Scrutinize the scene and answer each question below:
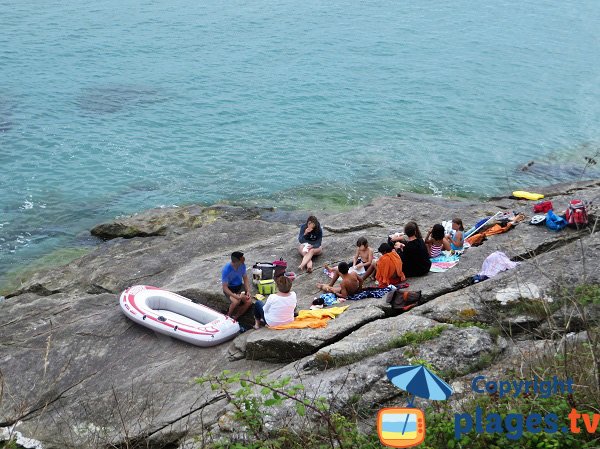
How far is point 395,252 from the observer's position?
45.2ft

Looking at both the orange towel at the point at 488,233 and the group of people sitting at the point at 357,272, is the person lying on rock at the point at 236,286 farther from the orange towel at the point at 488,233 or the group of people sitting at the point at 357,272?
the orange towel at the point at 488,233

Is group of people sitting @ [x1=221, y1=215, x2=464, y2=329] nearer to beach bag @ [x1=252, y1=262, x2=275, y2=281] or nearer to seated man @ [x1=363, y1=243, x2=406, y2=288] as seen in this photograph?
seated man @ [x1=363, y1=243, x2=406, y2=288]

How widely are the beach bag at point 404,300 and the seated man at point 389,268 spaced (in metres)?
1.12

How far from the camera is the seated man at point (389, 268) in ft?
44.7

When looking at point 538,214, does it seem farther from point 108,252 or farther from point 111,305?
point 108,252

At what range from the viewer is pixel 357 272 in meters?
14.6

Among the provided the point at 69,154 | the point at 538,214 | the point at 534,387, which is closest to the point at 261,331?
the point at 534,387

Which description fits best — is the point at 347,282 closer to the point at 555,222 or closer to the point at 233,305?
the point at 233,305

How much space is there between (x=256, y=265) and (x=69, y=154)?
51.6 feet

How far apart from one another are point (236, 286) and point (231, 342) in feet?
4.54

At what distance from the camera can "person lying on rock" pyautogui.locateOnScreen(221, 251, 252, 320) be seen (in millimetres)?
13945

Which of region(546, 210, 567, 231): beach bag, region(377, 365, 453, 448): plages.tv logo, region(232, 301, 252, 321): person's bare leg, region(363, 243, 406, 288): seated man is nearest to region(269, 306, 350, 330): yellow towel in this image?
region(363, 243, 406, 288): seated man

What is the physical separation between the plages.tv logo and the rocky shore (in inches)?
61.4

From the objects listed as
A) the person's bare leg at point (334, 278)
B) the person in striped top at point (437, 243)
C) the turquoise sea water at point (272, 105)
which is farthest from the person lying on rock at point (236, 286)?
the turquoise sea water at point (272, 105)
